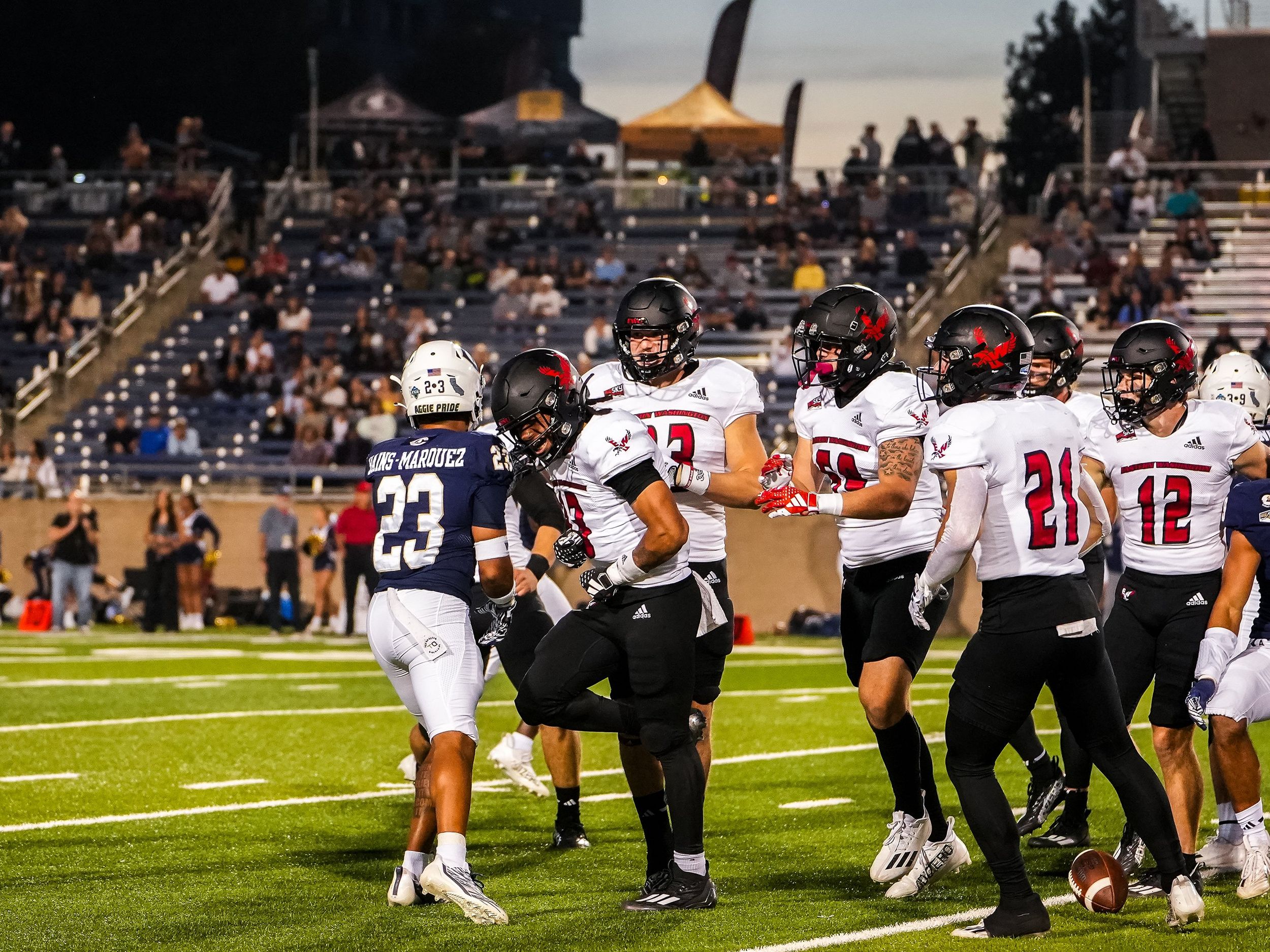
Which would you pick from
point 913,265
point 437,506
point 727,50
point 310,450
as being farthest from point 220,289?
point 437,506

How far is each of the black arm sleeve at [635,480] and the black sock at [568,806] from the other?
6.24 feet

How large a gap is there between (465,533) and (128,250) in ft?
73.4

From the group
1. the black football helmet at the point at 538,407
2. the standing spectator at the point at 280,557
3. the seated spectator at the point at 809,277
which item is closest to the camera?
the black football helmet at the point at 538,407

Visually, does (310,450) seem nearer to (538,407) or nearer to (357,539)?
(357,539)

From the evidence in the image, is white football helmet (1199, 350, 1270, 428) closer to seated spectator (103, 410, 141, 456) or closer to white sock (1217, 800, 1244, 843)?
white sock (1217, 800, 1244, 843)

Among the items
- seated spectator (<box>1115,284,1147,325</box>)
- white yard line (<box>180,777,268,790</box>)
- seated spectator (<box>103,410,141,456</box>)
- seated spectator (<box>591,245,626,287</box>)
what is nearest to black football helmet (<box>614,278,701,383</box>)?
white yard line (<box>180,777,268,790</box>)

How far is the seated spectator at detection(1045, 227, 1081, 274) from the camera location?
2195cm

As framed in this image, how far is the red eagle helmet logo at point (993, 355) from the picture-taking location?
5.71m

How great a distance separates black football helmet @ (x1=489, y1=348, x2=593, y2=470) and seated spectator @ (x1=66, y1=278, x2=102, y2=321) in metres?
20.6

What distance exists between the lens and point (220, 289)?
2542 centimetres

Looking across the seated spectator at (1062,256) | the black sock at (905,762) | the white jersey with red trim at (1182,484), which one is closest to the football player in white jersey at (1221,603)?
the white jersey with red trim at (1182,484)

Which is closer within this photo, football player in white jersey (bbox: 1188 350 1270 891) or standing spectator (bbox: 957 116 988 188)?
football player in white jersey (bbox: 1188 350 1270 891)

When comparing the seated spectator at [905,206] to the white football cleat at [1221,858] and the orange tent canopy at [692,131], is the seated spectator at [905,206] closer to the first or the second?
the orange tent canopy at [692,131]

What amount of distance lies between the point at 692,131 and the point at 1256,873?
2261cm
